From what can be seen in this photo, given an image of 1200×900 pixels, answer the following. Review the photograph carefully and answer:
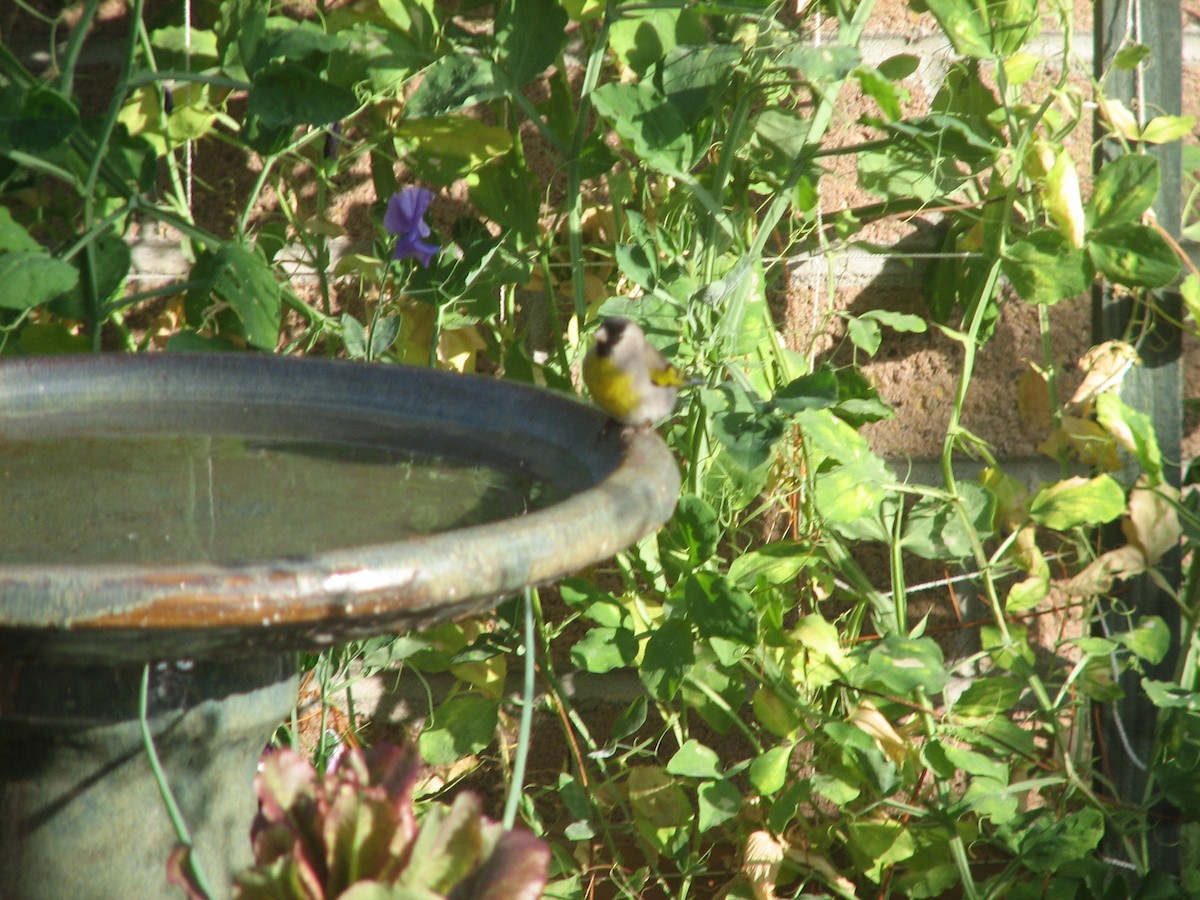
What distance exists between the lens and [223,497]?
40.6 inches

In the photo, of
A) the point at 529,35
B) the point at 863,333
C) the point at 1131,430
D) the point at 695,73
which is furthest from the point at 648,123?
the point at 1131,430

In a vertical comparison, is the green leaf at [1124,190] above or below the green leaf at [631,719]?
above

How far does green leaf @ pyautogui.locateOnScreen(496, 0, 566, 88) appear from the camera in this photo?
1.48m

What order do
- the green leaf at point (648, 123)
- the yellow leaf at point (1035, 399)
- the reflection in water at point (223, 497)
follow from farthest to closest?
the yellow leaf at point (1035, 399)
the green leaf at point (648, 123)
the reflection in water at point (223, 497)

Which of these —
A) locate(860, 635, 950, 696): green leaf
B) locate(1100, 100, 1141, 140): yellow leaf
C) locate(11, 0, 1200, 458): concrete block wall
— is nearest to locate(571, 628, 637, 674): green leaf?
locate(860, 635, 950, 696): green leaf

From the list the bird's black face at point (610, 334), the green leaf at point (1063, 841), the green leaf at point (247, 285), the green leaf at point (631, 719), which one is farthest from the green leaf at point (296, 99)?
the green leaf at point (1063, 841)

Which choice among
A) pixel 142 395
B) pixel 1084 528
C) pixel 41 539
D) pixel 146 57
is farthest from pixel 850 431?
pixel 146 57

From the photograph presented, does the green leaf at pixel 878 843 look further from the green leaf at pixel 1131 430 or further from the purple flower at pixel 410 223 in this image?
the purple flower at pixel 410 223

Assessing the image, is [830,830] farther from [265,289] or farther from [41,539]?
[41,539]

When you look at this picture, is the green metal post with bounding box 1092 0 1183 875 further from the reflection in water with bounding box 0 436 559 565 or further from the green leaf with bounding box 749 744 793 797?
the reflection in water with bounding box 0 436 559 565

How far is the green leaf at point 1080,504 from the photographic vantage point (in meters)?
1.60

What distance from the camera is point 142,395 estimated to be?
1.23 meters

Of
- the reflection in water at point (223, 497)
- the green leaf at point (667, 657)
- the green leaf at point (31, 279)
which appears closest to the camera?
the reflection in water at point (223, 497)

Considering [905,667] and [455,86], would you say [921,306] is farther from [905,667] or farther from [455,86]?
[455,86]
